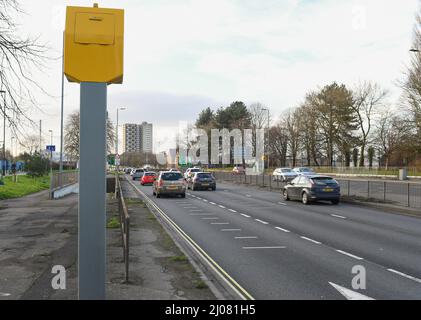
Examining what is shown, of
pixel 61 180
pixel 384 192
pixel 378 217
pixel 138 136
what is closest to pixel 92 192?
pixel 378 217

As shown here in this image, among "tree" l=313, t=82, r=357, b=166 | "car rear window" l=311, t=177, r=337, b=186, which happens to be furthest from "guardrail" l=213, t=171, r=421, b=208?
"tree" l=313, t=82, r=357, b=166

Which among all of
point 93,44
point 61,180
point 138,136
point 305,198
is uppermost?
point 138,136

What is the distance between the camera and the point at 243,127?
294ft

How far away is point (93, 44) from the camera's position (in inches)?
182

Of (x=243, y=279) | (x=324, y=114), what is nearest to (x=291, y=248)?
(x=243, y=279)

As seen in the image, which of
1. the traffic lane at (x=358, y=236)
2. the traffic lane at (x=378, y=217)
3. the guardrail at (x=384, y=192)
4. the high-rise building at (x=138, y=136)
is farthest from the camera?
the high-rise building at (x=138, y=136)

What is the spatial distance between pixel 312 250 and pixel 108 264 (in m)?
4.64

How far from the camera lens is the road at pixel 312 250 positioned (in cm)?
706

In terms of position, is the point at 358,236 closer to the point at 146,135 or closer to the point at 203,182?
the point at 203,182

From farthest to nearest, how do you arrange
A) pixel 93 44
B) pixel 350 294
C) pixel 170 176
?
pixel 170 176
pixel 350 294
pixel 93 44

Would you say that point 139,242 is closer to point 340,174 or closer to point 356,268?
point 356,268

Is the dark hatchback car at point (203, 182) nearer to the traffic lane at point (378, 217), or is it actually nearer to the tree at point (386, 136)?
A: the traffic lane at point (378, 217)

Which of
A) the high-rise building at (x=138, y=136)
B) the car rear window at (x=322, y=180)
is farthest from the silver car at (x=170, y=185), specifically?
the high-rise building at (x=138, y=136)

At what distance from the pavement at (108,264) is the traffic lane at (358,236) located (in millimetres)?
3971
